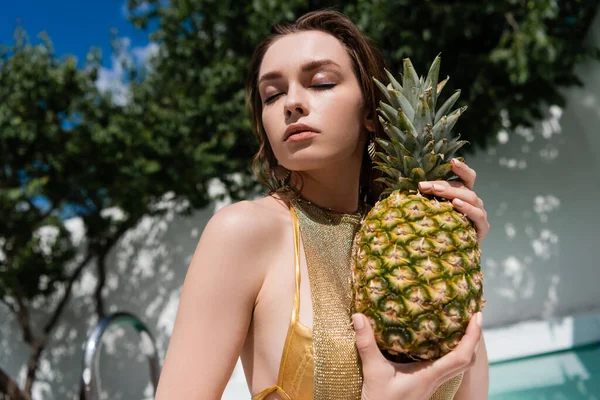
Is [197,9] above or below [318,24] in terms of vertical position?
above

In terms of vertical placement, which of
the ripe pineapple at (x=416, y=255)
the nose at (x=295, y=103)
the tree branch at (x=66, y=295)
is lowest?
the tree branch at (x=66, y=295)

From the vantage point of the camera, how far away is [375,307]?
1.17 m

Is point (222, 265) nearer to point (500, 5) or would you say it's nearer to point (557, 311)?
point (500, 5)

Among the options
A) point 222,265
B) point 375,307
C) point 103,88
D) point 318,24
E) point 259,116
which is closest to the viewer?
point 375,307

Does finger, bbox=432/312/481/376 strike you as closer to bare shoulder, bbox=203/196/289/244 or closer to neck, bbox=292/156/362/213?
bare shoulder, bbox=203/196/289/244

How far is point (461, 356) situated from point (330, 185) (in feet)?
2.43

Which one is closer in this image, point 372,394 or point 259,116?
point 372,394

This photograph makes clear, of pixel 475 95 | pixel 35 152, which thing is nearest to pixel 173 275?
pixel 35 152

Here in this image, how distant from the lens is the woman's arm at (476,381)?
160 centimetres

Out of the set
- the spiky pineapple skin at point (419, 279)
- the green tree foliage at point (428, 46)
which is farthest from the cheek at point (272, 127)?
the green tree foliage at point (428, 46)

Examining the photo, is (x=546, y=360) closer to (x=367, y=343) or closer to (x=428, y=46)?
(x=428, y=46)

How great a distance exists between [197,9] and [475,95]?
3.53 m

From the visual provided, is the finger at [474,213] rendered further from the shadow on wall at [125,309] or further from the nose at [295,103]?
the shadow on wall at [125,309]

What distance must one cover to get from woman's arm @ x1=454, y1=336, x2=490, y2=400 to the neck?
0.69 meters
